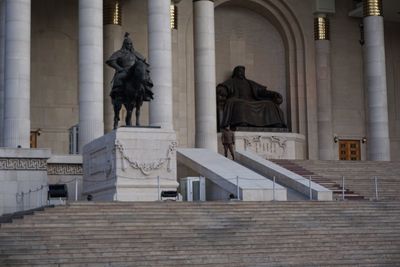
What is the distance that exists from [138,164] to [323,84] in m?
20.3

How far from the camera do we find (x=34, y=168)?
99.6ft

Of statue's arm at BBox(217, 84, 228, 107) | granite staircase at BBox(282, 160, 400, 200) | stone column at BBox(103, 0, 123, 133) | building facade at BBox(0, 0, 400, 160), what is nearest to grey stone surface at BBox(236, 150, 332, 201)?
granite staircase at BBox(282, 160, 400, 200)

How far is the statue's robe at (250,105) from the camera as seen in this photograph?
42594mm

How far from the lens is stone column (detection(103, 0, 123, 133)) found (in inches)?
1590

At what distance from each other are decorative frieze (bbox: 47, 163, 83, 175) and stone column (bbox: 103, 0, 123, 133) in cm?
826

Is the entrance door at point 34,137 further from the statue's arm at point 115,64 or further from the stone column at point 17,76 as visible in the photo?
the statue's arm at point 115,64

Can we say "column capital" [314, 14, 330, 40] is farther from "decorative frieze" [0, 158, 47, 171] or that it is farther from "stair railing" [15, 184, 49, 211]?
"stair railing" [15, 184, 49, 211]

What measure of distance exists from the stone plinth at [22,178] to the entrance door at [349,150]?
66.2 ft

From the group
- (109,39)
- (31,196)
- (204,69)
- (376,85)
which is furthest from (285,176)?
(109,39)

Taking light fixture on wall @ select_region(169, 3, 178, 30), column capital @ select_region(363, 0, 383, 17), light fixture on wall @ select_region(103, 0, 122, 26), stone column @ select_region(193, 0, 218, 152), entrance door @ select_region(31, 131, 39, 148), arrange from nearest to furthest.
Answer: stone column @ select_region(193, 0, 218, 152) → entrance door @ select_region(31, 131, 39, 148) → light fixture on wall @ select_region(103, 0, 122, 26) → light fixture on wall @ select_region(169, 3, 178, 30) → column capital @ select_region(363, 0, 383, 17)

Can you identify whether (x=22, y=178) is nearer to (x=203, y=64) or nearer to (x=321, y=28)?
(x=203, y=64)

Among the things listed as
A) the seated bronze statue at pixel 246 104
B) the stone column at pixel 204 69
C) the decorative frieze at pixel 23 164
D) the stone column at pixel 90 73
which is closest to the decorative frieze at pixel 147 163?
the decorative frieze at pixel 23 164

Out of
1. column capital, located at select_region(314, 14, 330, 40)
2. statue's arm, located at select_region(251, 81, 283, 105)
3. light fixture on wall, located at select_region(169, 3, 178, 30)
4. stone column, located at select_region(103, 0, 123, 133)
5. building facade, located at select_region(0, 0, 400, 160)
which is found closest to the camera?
building facade, located at select_region(0, 0, 400, 160)

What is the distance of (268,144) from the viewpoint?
138ft
